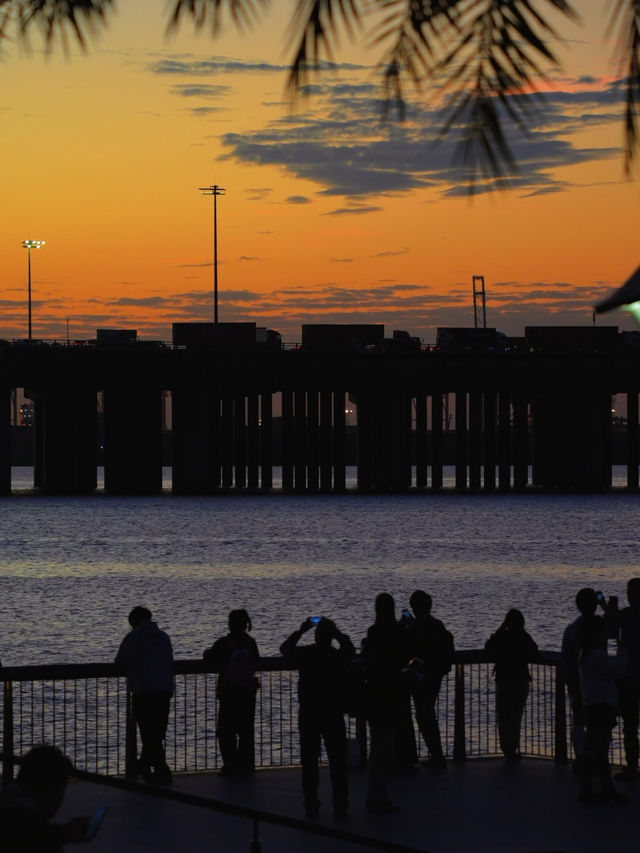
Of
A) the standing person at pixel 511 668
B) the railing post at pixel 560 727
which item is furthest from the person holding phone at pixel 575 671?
the standing person at pixel 511 668

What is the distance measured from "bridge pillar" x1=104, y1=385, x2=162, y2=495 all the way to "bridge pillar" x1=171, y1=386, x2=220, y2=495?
2942 mm

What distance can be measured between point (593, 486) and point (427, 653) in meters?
157

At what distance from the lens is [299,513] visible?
141 m

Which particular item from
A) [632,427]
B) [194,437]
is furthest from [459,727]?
[632,427]

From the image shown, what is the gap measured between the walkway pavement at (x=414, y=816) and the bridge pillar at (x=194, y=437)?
13973 centimetres

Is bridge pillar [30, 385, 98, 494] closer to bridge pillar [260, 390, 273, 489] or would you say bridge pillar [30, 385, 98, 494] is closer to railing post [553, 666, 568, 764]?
bridge pillar [260, 390, 273, 489]

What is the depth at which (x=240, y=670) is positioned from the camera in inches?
530

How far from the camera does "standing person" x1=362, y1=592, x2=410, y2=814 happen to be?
11781 millimetres

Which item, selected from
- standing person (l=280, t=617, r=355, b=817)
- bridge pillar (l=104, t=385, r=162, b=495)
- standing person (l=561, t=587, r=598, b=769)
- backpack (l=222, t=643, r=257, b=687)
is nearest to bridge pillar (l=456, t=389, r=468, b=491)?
bridge pillar (l=104, t=385, r=162, b=495)

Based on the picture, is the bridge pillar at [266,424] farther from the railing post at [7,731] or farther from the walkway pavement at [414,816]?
the walkway pavement at [414,816]

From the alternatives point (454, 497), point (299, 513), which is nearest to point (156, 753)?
point (299, 513)

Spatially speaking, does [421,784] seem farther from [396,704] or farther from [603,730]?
[603,730]

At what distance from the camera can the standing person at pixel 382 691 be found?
464 inches

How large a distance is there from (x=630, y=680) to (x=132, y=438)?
5787 inches
